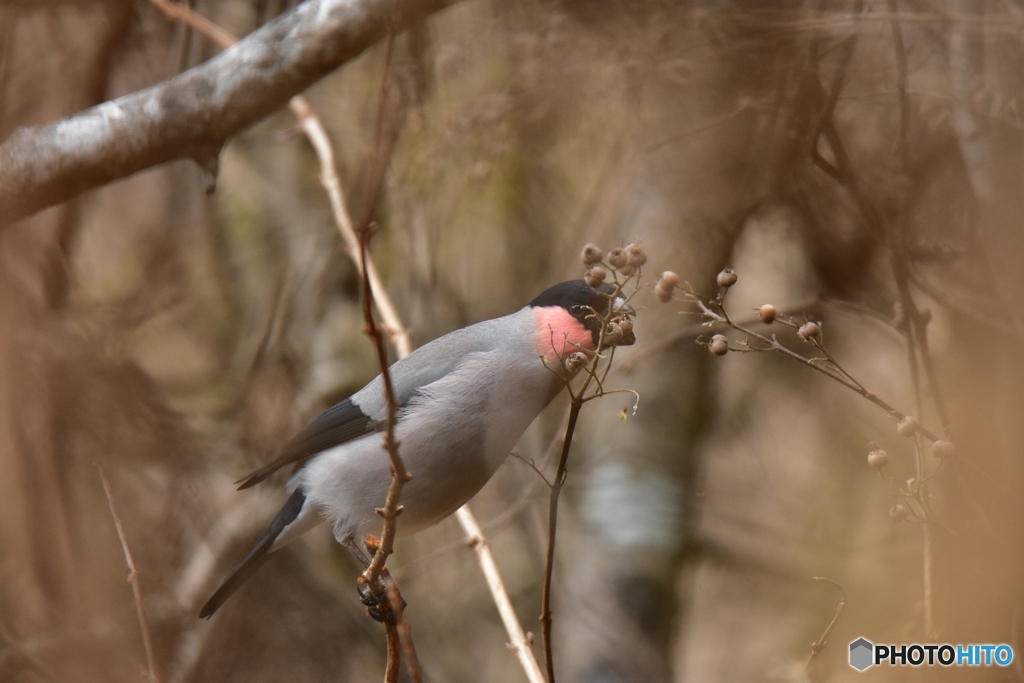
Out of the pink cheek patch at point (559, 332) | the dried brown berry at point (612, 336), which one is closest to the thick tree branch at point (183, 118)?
the pink cheek patch at point (559, 332)

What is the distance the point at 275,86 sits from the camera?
2.80m

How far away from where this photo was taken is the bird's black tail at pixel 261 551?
242 centimetres

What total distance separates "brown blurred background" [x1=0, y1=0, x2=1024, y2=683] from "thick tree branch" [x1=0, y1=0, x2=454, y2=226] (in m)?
0.25

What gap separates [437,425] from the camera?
2154 millimetres

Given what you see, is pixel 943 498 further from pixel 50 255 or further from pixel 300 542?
pixel 50 255

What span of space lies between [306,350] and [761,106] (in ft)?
7.27

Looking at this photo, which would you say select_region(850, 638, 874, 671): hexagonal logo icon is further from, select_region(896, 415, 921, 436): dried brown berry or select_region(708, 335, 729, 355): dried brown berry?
select_region(708, 335, 729, 355): dried brown berry

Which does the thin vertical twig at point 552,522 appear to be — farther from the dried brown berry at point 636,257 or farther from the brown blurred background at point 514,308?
the brown blurred background at point 514,308

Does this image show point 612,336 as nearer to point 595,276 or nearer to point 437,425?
point 595,276

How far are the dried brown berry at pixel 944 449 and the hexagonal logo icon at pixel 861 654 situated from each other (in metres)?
0.95

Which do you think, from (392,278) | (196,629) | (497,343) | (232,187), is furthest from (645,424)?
(232,187)

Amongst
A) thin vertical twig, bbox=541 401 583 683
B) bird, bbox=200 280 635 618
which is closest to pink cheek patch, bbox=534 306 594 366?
bird, bbox=200 280 635 618

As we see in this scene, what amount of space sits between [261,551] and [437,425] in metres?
0.78

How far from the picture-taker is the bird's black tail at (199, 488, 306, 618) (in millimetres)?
2424
